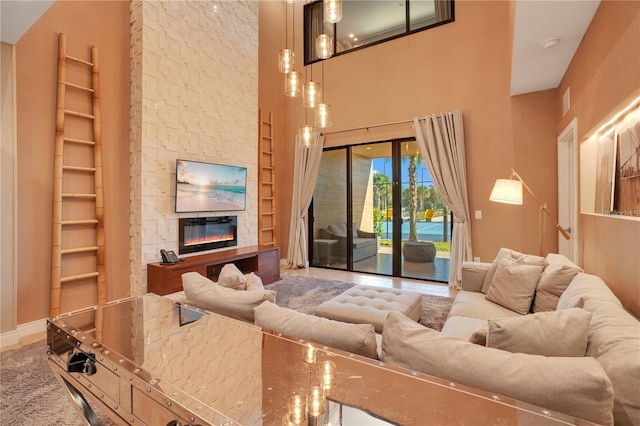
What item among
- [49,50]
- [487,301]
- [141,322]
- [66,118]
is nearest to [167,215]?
[66,118]

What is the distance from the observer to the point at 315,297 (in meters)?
4.16

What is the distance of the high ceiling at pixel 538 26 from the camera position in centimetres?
233

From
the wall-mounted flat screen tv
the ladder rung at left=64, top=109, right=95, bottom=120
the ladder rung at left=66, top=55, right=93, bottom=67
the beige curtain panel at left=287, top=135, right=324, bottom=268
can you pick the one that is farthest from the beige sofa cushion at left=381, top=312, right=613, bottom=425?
the beige curtain panel at left=287, top=135, right=324, bottom=268

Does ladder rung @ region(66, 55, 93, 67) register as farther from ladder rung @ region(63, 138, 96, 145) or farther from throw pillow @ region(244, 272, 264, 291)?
throw pillow @ region(244, 272, 264, 291)

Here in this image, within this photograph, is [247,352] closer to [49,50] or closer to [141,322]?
[141,322]

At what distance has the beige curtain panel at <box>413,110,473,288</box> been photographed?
183 inches

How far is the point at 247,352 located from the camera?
1.34 meters

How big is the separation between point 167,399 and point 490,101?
5159mm

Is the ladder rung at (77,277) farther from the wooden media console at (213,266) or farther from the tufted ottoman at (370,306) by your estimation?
the tufted ottoman at (370,306)

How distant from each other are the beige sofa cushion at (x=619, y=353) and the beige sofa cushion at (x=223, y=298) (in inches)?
58.6

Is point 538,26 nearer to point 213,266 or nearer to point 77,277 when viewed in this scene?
point 213,266

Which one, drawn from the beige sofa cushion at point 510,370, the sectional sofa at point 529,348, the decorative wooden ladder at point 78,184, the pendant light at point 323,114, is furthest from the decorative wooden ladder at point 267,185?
the beige sofa cushion at point 510,370

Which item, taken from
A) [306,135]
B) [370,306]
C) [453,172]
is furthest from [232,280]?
[453,172]

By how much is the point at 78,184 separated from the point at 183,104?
5.58 feet
